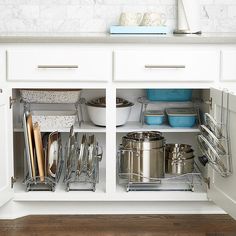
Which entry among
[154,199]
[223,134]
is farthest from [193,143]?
[223,134]

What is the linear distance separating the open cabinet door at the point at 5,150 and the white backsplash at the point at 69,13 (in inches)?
29.5

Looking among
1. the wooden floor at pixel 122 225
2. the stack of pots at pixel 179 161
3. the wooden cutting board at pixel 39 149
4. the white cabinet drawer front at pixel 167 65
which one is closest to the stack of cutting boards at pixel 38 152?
the wooden cutting board at pixel 39 149

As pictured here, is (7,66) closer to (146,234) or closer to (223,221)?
(146,234)

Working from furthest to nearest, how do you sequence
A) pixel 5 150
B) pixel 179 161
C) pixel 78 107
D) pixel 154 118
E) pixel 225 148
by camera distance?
pixel 78 107 < pixel 154 118 < pixel 179 161 < pixel 5 150 < pixel 225 148

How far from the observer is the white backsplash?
11.1 feet

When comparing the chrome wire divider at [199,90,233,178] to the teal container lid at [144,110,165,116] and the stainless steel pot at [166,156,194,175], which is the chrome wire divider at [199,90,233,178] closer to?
the stainless steel pot at [166,156,194,175]

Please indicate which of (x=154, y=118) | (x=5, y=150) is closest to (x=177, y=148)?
(x=154, y=118)

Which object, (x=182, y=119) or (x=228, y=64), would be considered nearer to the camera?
(x=228, y=64)

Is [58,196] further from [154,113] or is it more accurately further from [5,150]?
[154,113]

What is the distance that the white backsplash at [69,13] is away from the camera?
11.1ft

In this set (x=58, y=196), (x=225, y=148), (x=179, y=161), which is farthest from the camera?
(x=179, y=161)

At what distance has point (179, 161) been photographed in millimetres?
3037

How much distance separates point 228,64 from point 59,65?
32.4 inches

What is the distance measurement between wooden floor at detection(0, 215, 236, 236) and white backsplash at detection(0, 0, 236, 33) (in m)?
1.15
